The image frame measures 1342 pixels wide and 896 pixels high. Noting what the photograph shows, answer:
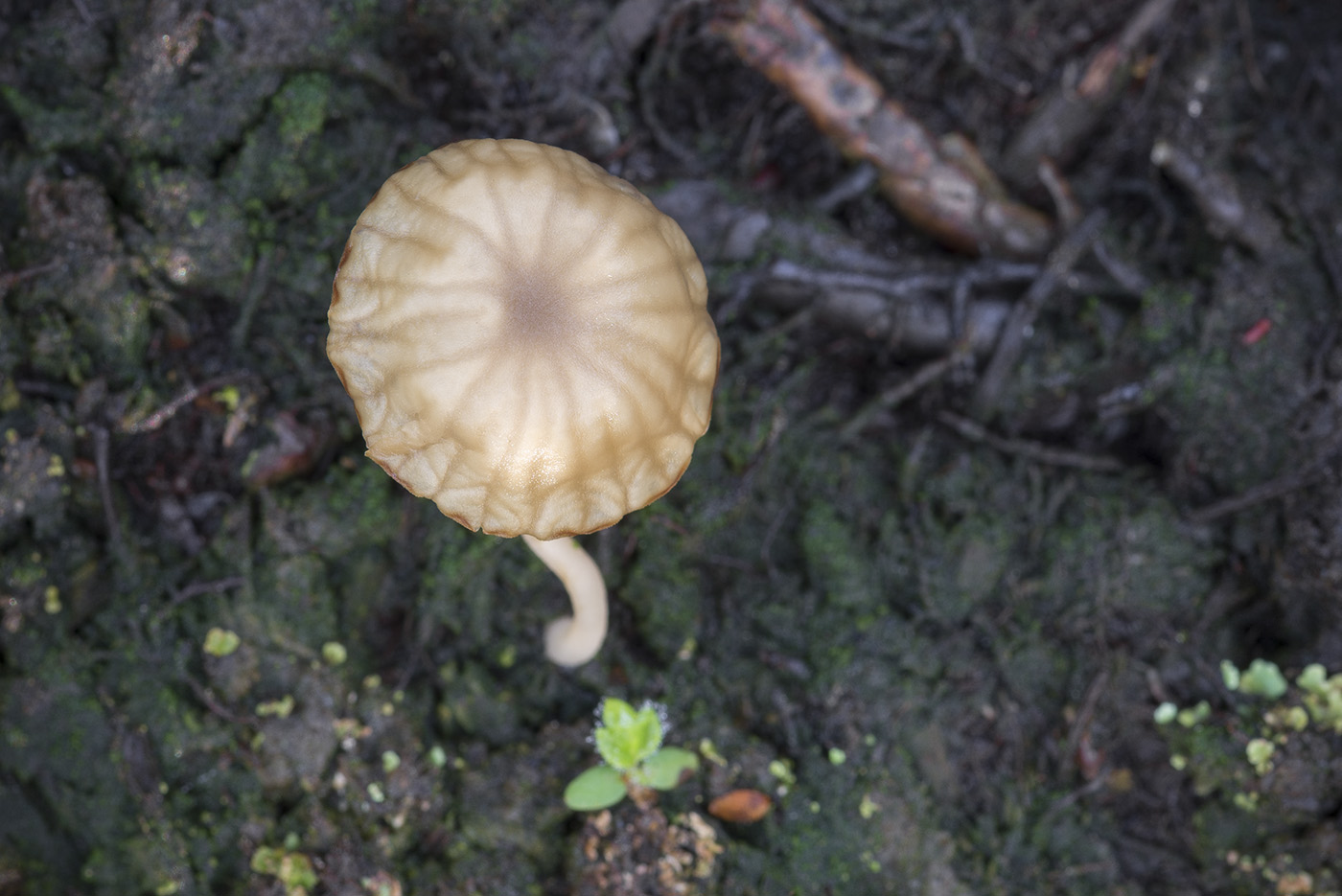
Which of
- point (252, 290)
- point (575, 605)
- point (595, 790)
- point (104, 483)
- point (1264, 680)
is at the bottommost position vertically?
point (595, 790)

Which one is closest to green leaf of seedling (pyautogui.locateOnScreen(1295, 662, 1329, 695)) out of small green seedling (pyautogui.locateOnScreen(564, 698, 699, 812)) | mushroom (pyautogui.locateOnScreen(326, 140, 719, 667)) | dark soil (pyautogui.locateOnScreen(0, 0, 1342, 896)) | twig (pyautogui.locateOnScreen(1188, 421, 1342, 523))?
dark soil (pyautogui.locateOnScreen(0, 0, 1342, 896))

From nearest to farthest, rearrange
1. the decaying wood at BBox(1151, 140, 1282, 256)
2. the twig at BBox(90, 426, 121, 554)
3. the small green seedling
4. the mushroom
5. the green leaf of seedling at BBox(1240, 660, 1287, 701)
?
the mushroom → the small green seedling → the twig at BBox(90, 426, 121, 554) → the green leaf of seedling at BBox(1240, 660, 1287, 701) → the decaying wood at BBox(1151, 140, 1282, 256)

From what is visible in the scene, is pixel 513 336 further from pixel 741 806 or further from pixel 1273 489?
pixel 1273 489

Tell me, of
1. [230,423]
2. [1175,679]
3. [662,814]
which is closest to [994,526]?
[1175,679]

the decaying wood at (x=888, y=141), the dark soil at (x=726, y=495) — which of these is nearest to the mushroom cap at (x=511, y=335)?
the dark soil at (x=726, y=495)

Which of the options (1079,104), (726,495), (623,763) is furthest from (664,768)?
(1079,104)

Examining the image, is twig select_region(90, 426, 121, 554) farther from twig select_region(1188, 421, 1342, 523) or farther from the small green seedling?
twig select_region(1188, 421, 1342, 523)

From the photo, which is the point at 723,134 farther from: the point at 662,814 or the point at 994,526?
the point at 662,814
